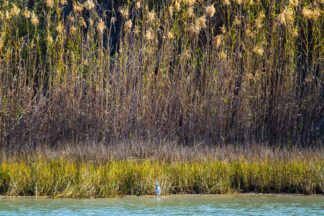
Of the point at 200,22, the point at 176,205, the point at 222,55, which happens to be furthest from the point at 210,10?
the point at 176,205

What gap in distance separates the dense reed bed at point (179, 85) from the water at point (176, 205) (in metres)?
1.79

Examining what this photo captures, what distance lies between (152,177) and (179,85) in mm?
2086

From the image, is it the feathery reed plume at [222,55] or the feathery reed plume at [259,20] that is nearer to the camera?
the feathery reed plume at [222,55]

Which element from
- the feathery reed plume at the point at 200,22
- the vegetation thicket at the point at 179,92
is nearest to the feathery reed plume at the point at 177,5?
the vegetation thicket at the point at 179,92

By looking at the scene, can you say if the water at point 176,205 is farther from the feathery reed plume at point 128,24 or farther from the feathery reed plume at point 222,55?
the feathery reed plume at point 128,24

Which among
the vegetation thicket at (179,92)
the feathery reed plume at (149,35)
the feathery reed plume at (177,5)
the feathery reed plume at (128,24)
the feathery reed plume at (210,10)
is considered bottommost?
the vegetation thicket at (179,92)

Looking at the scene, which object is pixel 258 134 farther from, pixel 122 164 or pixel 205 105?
pixel 122 164

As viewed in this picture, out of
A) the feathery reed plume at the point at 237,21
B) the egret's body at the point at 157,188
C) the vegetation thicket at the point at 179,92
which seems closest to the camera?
the egret's body at the point at 157,188

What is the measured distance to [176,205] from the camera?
26.0 ft

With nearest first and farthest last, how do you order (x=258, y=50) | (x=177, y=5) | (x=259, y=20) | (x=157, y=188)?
(x=157, y=188) → (x=258, y=50) → (x=259, y=20) → (x=177, y=5)

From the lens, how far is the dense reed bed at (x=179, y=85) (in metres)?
10.2

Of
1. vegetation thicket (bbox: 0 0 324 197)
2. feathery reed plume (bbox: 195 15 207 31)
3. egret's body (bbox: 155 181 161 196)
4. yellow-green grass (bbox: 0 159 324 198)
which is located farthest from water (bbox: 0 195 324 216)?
feathery reed plume (bbox: 195 15 207 31)

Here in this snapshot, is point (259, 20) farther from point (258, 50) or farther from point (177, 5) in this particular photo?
point (177, 5)

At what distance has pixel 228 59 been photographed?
34.7 feet
